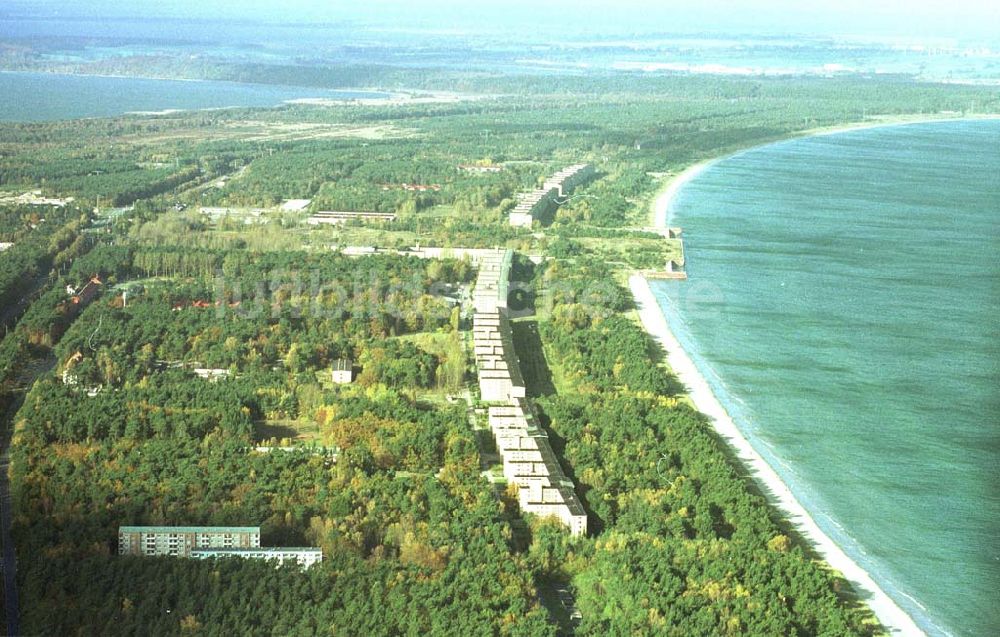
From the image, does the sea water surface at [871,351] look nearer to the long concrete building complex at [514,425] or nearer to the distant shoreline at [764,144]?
the distant shoreline at [764,144]

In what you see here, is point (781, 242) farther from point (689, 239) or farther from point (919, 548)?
point (919, 548)

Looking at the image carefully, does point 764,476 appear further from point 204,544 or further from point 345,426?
point 204,544

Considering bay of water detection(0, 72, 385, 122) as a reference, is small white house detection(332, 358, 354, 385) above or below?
below

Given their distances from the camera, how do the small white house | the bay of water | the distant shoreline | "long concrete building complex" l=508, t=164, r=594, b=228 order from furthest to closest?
the bay of water, the distant shoreline, "long concrete building complex" l=508, t=164, r=594, b=228, the small white house

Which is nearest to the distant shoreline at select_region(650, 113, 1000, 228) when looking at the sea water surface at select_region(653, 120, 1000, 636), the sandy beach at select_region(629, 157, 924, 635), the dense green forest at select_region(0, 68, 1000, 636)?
the sea water surface at select_region(653, 120, 1000, 636)

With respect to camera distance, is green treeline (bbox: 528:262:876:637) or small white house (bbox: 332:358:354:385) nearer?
green treeline (bbox: 528:262:876:637)

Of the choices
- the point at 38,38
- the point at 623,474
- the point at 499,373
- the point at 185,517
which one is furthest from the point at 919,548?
the point at 38,38

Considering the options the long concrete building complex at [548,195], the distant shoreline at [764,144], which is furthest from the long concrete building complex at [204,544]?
the distant shoreline at [764,144]

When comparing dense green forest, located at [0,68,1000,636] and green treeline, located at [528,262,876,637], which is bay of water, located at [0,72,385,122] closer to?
dense green forest, located at [0,68,1000,636]
